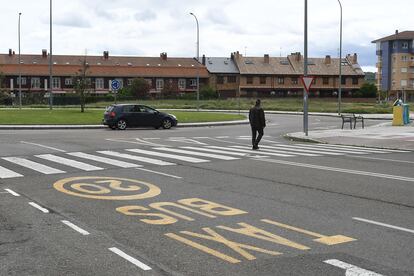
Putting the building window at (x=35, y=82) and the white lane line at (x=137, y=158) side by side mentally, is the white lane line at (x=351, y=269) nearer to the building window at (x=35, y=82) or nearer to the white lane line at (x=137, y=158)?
the white lane line at (x=137, y=158)

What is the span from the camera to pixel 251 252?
20.3ft

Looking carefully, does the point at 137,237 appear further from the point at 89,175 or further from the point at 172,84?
the point at 172,84

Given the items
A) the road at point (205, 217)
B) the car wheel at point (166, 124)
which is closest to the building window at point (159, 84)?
the car wheel at point (166, 124)

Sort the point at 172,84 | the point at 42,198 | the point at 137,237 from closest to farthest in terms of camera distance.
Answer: the point at 137,237 → the point at 42,198 → the point at 172,84

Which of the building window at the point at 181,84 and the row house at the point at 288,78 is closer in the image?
the building window at the point at 181,84

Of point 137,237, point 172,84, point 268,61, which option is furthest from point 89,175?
point 268,61

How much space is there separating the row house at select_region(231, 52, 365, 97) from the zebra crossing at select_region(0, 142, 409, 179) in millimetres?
92177

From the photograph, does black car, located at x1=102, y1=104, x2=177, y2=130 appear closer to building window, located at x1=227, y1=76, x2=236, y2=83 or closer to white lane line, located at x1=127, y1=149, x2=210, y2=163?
white lane line, located at x1=127, y1=149, x2=210, y2=163

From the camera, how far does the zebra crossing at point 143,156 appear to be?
45.2 ft

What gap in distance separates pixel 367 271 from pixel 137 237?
2.74 m

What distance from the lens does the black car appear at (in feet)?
106

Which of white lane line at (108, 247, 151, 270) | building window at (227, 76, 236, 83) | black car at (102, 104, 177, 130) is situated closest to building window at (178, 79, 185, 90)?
building window at (227, 76, 236, 83)

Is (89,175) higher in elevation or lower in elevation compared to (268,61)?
lower

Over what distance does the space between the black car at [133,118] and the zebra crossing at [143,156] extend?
484 inches
